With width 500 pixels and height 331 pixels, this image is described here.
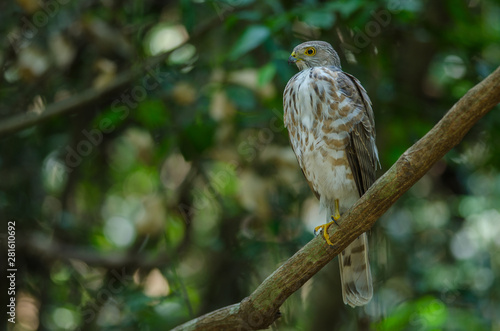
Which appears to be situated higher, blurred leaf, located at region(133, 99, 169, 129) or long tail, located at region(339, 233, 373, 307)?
blurred leaf, located at region(133, 99, 169, 129)

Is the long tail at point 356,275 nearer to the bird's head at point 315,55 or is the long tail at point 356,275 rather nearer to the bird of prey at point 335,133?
the bird of prey at point 335,133

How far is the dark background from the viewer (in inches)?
174

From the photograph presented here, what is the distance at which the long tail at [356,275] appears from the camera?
11.1 feet

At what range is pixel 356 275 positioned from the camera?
3480 millimetres

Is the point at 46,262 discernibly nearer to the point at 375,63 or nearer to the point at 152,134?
the point at 152,134

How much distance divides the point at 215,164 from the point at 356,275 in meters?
2.28

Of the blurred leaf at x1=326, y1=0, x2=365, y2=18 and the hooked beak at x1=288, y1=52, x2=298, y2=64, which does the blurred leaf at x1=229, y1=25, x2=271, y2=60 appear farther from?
the blurred leaf at x1=326, y1=0, x2=365, y2=18

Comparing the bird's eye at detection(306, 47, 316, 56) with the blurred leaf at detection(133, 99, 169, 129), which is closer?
the bird's eye at detection(306, 47, 316, 56)

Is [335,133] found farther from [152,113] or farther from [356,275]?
[152,113]

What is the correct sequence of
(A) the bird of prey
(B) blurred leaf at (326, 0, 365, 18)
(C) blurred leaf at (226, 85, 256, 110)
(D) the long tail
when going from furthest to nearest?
(C) blurred leaf at (226, 85, 256, 110) < (B) blurred leaf at (326, 0, 365, 18) < (D) the long tail < (A) the bird of prey

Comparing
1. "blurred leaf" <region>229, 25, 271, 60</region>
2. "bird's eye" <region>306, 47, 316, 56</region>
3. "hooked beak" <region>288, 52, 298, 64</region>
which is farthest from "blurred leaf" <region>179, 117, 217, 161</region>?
"bird's eye" <region>306, 47, 316, 56</region>

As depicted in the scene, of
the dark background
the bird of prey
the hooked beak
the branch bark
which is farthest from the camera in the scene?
the dark background

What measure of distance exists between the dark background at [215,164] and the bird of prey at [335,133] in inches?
13.4

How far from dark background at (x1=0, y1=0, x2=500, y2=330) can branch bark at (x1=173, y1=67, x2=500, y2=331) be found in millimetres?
1020
